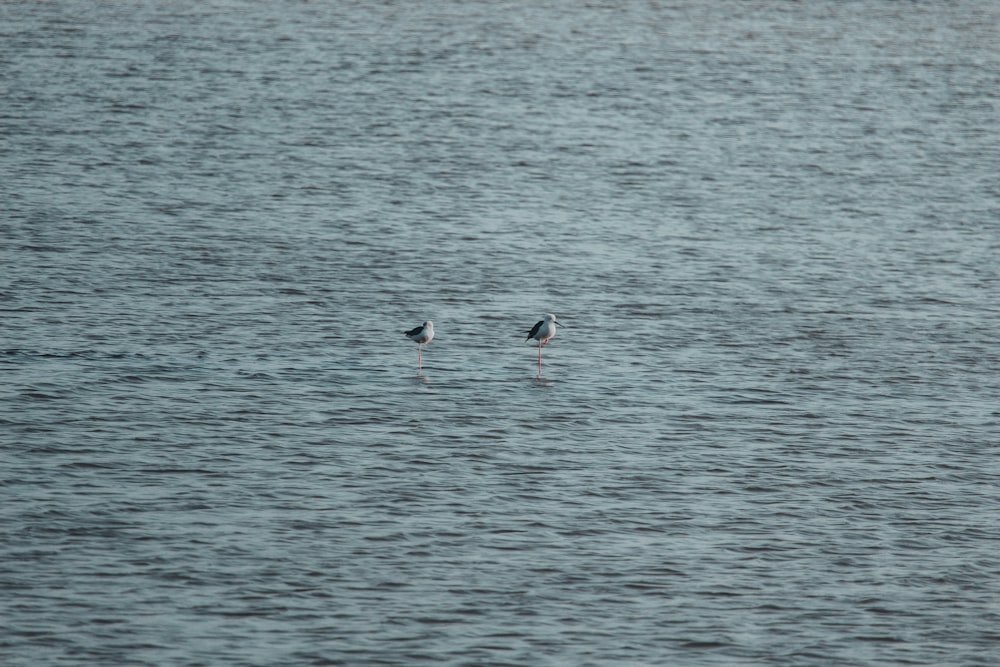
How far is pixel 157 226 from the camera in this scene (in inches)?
1251

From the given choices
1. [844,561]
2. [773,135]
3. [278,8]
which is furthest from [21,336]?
[278,8]

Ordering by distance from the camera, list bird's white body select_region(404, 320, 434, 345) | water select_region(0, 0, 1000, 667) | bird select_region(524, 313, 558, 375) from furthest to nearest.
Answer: bird select_region(524, 313, 558, 375), bird's white body select_region(404, 320, 434, 345), water select_region(0, 0, 1000, 667)

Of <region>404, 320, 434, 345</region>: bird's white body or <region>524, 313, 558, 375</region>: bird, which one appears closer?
<region>404, 320, 434, 345</region>: bird's white body

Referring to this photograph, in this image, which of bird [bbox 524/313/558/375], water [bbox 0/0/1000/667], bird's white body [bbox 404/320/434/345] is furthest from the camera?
bird [bbox 524/313/558/375]

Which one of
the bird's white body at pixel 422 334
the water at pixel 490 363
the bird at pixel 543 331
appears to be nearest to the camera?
the water at pixel 490 363

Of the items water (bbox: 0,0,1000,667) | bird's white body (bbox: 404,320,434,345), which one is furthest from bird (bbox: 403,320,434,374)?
water (bbox: 0,0,1000,667)

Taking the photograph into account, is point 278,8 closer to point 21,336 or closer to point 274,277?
point 274,277

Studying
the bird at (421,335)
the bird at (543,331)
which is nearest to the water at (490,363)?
the bird at (543,331)

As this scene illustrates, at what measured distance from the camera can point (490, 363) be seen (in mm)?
24391

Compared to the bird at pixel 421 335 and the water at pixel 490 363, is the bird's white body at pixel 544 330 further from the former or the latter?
the bird at pixel 421 335

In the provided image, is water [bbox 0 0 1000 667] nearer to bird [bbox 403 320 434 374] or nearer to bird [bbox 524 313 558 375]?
bird [bbox 524 313 558 375]

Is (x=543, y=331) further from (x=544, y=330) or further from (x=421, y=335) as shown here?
(x=421, y=335)

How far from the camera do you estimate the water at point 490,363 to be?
51.4ft

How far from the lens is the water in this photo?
15.7m
